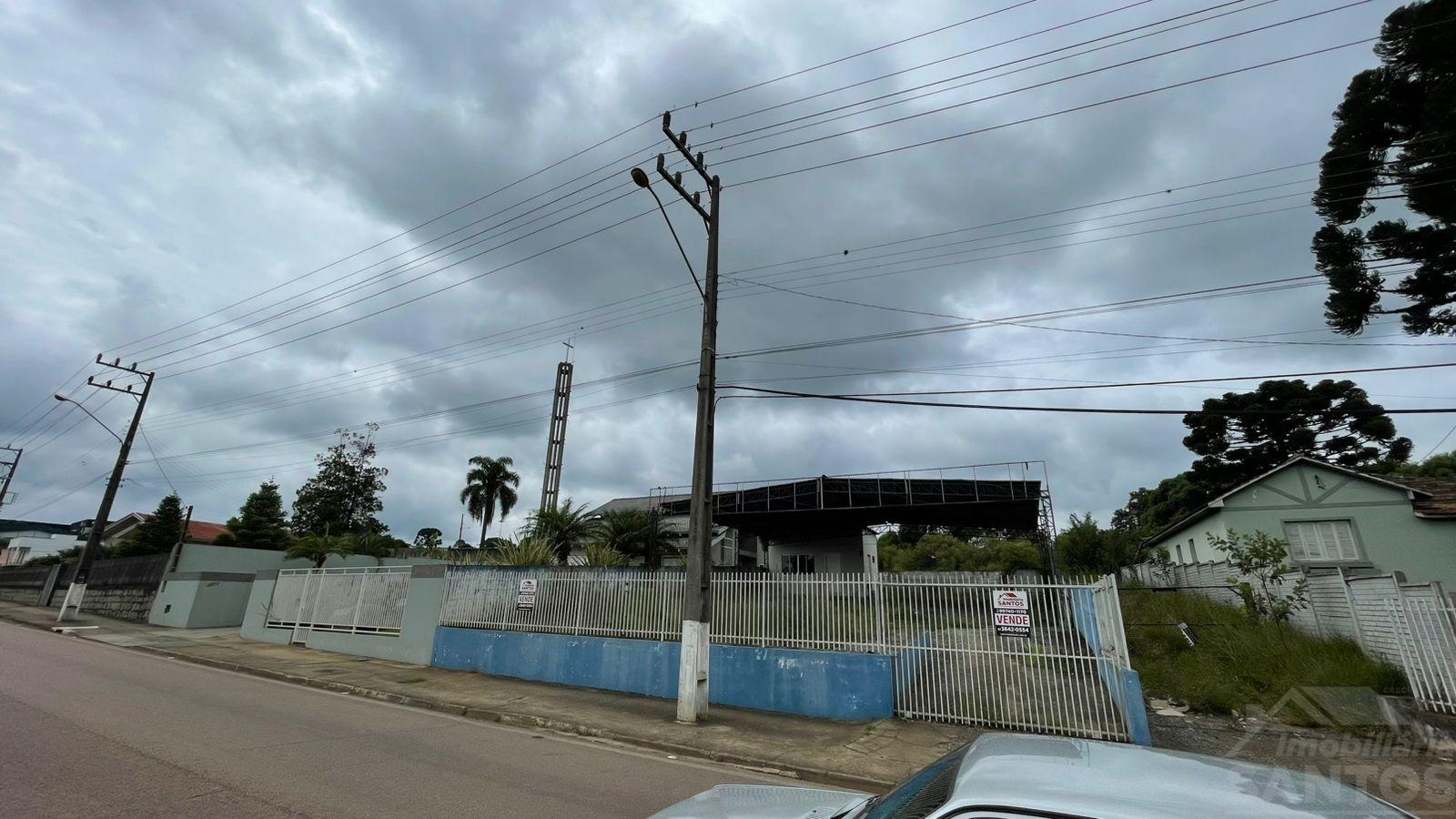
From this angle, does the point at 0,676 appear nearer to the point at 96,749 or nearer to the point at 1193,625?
the point at 96,749

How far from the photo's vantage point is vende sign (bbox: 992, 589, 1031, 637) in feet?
30.4

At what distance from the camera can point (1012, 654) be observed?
30.3 ft

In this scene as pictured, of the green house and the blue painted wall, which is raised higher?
the green house

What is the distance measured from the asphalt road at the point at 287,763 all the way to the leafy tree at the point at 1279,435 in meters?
44.0

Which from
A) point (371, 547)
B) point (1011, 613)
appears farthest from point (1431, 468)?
point (371, 547)

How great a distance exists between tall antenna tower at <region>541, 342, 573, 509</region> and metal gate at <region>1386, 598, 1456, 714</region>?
25623mm

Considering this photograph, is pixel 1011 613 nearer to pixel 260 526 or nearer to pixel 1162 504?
pixel 260 526

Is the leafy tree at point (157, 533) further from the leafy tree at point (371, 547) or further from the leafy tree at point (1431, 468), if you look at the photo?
the leafy tree at point (1431, 468)

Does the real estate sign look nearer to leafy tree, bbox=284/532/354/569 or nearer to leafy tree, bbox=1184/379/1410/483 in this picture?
leafy tree, bbox=284/532/354/569

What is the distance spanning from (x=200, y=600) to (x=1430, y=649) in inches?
1394

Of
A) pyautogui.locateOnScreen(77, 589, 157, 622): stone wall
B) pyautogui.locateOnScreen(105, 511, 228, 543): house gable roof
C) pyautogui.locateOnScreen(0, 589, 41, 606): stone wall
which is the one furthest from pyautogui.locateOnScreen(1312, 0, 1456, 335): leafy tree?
pyautogui.locateOnScreen(105, 511, 228, 543): house gable roof

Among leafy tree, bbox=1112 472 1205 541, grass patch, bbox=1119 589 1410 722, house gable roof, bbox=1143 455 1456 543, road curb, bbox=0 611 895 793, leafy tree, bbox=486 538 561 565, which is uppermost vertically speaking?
leafy tree, bbox=1112 472 1205 541

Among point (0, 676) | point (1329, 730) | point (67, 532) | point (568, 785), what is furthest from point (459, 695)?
point (67, 532)

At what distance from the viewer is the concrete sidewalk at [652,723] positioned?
7.70 m
